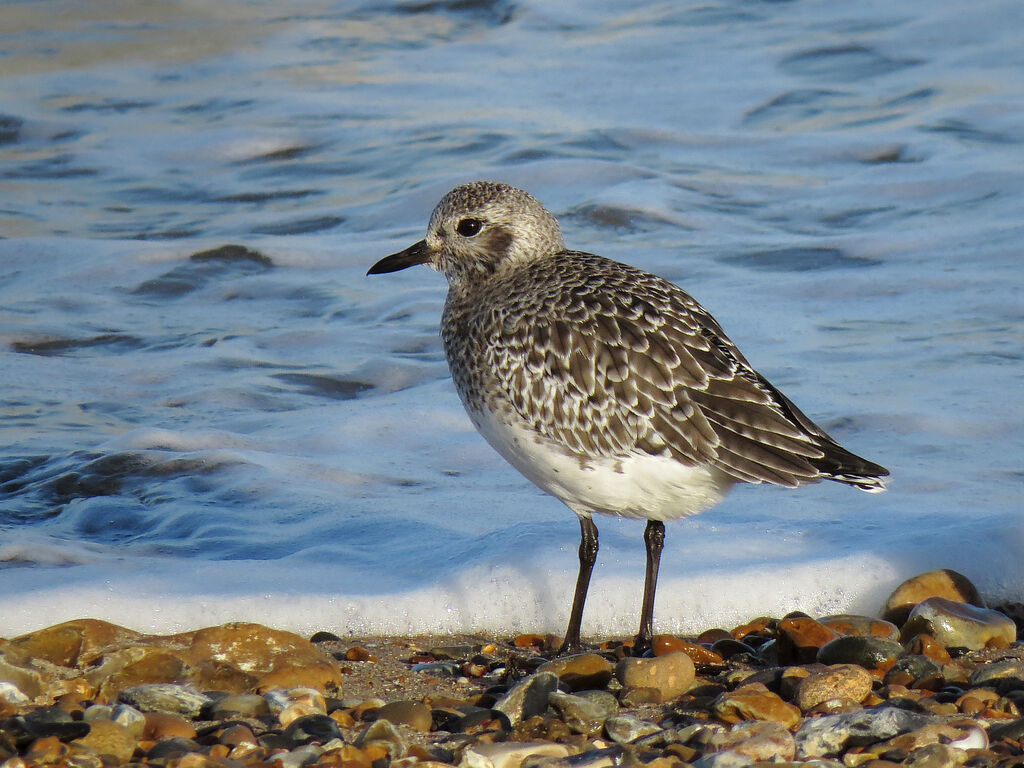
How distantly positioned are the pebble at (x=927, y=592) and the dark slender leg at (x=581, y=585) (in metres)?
Answer: 1.16

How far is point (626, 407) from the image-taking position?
15.3 ft

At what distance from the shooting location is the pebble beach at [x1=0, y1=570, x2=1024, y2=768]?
3697 millimetres

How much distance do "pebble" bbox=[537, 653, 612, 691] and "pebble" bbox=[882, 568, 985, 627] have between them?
4.26 ft

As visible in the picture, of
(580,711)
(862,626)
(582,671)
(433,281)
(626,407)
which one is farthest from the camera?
(433,281)

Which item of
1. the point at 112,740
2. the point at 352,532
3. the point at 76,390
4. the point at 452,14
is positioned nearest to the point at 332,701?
the point at 112,740

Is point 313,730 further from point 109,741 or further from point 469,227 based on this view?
point 469,227

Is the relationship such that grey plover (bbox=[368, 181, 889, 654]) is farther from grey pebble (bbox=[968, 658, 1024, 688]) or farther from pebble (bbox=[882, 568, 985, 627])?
pebble (bbox=[882, 568, 985, 627])

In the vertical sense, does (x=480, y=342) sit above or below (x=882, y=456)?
above

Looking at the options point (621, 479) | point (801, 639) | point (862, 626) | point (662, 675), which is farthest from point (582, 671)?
point (862, 626)

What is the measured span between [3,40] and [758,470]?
12.9 meters

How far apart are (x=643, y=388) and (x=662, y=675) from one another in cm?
97

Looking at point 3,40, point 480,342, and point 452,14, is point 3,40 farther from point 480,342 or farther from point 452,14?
point 480,342

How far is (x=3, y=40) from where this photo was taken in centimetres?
1498

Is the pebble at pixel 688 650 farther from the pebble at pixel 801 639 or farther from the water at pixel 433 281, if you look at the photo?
the water at pixel 433 281
